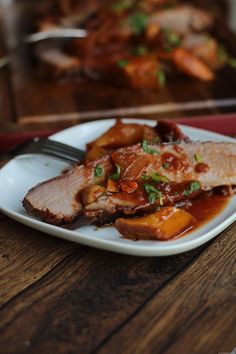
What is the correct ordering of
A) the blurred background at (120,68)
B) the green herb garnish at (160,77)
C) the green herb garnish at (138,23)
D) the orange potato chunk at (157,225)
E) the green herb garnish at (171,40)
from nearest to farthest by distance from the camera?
the orange potato chunk at (157,225) → the blurred background at (120,68) → the green herb garnish at (160,77) → the green herb garnish at (171,40) → the green herb garnish at (138,23)

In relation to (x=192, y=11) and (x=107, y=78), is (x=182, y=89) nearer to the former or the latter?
(x=107, y=78)

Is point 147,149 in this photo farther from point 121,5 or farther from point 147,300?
point 121,5

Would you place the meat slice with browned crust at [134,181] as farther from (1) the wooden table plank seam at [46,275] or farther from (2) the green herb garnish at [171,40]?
(2) the green herb garnish at [171,40]

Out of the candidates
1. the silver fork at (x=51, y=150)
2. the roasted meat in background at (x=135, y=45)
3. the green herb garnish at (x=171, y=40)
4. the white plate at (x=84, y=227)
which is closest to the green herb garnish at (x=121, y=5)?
the roasted meat in background at (x=135, y=45)

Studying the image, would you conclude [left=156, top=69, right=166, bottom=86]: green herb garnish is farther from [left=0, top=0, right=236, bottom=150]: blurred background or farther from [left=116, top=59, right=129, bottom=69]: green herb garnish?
[left=116, top=59, right=129, bottom=69]: green herb garnish

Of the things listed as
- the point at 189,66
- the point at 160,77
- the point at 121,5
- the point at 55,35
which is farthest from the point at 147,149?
the point at 121,5
